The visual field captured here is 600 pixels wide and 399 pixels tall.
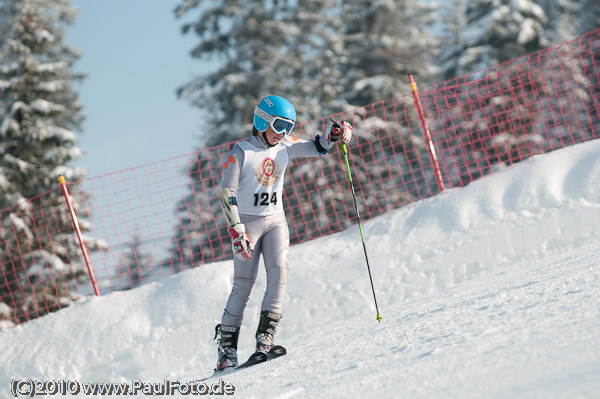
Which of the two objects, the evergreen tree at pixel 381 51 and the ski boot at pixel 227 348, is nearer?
the ski boot at pixel 227 348

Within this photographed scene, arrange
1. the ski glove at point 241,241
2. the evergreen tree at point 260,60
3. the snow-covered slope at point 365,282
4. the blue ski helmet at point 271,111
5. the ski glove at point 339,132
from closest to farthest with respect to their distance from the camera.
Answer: the ski glove at point 241,241, the blue ski helmet at point 271,111, the ski glove at point 339,132, the snow-covered slope at point 365,282, the evergreen tree at point 260,60

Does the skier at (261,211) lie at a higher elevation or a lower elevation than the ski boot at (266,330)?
higher

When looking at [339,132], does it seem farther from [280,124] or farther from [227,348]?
[227,348]

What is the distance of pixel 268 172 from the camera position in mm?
4242

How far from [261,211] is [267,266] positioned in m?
0.36

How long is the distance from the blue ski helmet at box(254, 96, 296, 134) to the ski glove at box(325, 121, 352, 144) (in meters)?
0.35

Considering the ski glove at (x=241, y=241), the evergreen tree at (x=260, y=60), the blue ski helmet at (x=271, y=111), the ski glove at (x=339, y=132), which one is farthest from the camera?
the evergreen tree at (x=260, y=60)

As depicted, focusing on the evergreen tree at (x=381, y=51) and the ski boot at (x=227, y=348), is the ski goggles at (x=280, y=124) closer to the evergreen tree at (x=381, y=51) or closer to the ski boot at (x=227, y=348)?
the ski boot at (x=227, y=348)

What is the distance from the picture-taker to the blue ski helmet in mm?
4141

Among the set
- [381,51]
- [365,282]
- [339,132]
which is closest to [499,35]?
[381,51]

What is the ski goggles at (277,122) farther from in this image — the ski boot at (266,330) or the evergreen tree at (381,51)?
the evergreen tree at (381,51)

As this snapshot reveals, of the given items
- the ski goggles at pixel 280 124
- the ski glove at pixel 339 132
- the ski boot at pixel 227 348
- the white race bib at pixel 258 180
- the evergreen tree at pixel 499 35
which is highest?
the evergreen tree at pixel 499 35

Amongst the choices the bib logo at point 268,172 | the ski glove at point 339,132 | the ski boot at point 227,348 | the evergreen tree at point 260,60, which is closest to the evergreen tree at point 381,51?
the evergreen tree at point 260,60

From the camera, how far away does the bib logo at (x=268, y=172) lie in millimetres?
4211
